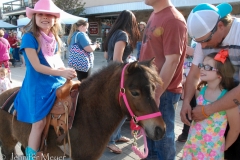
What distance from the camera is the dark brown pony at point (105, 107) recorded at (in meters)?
1.88

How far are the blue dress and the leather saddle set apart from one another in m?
0.08

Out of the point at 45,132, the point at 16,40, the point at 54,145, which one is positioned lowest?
the point at 16,40

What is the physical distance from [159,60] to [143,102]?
2.48 feet

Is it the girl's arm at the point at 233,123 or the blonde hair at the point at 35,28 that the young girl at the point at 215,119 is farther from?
the blonde hair at the point at 35,28

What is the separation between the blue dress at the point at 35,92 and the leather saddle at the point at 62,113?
82mm

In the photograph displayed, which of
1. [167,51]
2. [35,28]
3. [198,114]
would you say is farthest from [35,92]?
[198,114]

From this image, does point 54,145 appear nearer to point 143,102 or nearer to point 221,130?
point 143,102

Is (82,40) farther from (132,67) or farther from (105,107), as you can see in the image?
(132,67)

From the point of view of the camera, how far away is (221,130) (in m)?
2.04

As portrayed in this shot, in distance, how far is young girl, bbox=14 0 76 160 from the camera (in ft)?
7.47

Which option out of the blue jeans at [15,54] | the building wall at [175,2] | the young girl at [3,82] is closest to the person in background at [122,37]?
the young girl at [3,82]

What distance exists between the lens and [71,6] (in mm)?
22562

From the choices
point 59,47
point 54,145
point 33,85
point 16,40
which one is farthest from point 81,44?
point 16,40

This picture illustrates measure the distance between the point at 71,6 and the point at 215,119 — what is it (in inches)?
905
